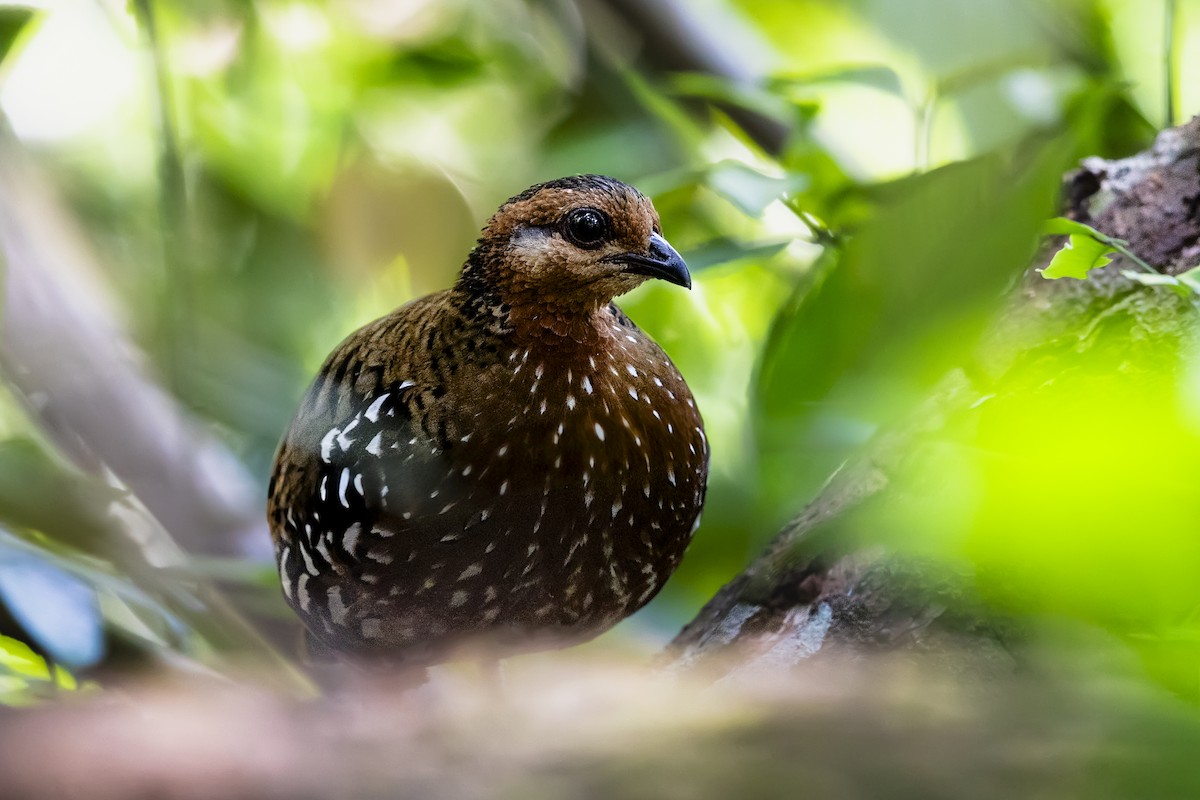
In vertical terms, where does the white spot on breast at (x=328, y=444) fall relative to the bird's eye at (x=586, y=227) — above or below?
below

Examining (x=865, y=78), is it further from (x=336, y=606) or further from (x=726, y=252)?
(x=336, y=606)

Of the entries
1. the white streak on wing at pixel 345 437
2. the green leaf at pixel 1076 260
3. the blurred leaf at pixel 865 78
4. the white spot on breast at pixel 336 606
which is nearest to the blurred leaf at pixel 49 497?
the white streak on wing at pixel 345 437

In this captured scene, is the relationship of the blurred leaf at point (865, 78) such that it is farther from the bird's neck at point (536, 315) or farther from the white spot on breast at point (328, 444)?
the white spot on breast at point (328, 444)

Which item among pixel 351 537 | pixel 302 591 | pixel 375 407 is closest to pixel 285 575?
pixel 302 591

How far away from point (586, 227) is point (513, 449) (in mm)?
285

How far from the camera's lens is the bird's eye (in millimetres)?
1299

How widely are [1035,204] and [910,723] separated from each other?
3.65ft

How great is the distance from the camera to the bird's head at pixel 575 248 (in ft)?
4.27

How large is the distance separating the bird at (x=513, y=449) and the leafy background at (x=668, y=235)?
0.11 meters

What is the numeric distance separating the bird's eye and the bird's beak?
3 centimetres

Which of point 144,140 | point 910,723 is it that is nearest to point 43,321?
point 144,140

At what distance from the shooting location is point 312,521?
58.4 inches

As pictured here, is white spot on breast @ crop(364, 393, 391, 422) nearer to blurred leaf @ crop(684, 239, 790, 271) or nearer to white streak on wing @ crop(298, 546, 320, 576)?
white streak on wing @ crop(298, 546, 320, 576)

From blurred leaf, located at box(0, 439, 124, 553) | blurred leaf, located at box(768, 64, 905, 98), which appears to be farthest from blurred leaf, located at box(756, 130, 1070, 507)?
blurred leaf, located at box(0, 439, 124, 553)
